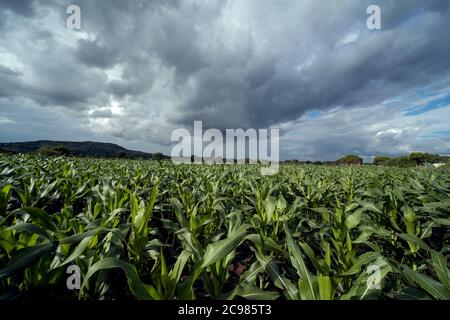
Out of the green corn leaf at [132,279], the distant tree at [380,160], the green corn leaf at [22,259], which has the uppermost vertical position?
the distant tree at [380,160]

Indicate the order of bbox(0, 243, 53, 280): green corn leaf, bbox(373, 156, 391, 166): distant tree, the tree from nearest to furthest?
bbox(0, 243, 53, 280): green corn leaf → the tree → bbox(373, 156, 391, 166): distant tree

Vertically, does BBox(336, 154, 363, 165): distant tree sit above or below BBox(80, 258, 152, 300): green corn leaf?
above

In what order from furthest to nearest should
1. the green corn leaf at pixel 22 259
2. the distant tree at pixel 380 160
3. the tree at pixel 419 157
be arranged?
the distant tree at pixel 380 160 < the tree at pixel 419 157 < the green corn leaf at pixel 22 259

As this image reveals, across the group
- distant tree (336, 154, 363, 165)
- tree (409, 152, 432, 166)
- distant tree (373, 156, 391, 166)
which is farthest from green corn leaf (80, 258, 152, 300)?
distant tree (373, 156, 391, 166)

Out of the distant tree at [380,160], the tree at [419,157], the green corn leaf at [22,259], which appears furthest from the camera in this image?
the distant tree at [380,160]

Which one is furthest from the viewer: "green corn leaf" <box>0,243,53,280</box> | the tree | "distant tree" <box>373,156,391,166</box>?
"distant tree" <box>373,156,391,166</box>

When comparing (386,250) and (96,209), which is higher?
(96,209)

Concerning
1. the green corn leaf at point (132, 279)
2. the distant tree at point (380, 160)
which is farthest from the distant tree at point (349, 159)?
the green corn leaf at point (132, 279)

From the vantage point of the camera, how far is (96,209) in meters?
2.25

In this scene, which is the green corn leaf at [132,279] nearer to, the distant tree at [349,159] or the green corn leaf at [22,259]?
the green corn leaf at [22,259]

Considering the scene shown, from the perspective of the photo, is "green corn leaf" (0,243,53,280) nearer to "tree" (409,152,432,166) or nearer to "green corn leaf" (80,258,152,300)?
"green corn leaf" (80,258,152,300)
